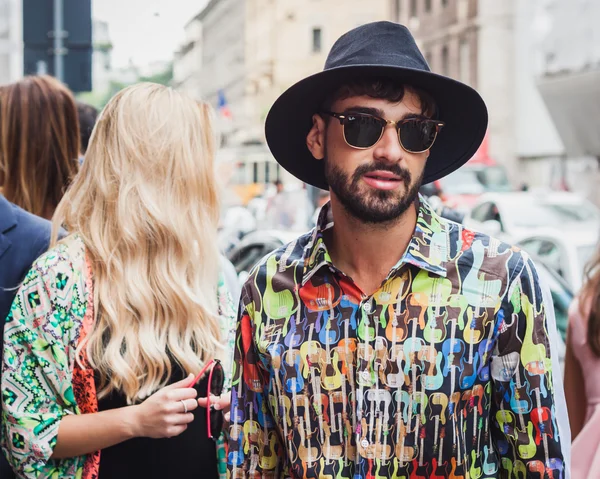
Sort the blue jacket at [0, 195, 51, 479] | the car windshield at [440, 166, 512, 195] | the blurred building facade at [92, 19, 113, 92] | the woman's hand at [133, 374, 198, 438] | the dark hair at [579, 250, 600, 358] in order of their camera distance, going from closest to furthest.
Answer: the woman's hand at [133, 374, 198, 438] → the blue jacket at [0, 195, 51, 479] → the dark hair at [579, 250, 600, 358] → the blurred building facade at [92, 19, 113, 92] → the car windshield at [440, 166, 512, 195]

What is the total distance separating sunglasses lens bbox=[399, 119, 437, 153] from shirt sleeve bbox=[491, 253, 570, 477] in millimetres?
362

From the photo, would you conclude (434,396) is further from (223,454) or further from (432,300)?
(223,454)

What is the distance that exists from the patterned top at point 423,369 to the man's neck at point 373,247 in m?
0.04

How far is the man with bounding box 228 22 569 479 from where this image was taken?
5.85 feet

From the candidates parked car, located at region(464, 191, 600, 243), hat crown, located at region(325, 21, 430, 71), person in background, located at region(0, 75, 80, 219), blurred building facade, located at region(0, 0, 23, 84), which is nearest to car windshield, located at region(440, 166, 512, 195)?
parked car, located at region(464, 191, 600, 243)

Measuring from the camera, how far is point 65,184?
10.8 ft

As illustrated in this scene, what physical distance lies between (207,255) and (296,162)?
487mm

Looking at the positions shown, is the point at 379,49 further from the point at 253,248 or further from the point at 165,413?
the point at 253,248

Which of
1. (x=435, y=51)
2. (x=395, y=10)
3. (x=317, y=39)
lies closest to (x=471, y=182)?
(x=317, y=39)

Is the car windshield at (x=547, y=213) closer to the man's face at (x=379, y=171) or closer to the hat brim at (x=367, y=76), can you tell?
the hat brim at (x=367, y=76)

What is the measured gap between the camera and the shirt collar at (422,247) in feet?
6.08

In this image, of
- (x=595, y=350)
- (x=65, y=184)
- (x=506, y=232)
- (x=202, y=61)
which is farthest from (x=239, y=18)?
(x=595, y=350)

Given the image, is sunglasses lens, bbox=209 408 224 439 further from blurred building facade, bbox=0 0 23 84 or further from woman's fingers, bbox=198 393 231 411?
blurred building facade, bbox=0 0 23 84

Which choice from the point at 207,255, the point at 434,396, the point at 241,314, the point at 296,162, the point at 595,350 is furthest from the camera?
the point at 595,350
